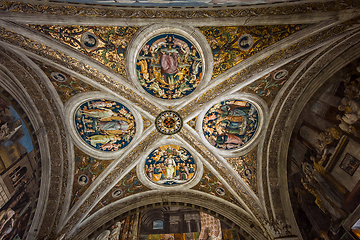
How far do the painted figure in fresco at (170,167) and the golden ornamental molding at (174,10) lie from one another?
6.12m

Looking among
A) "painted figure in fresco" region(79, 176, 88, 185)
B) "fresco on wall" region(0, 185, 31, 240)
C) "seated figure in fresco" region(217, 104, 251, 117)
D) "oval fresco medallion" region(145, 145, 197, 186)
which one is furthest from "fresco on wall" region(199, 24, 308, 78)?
"fresco on wall" region(0, 185, 31, 240)

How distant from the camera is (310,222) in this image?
6.20 meters

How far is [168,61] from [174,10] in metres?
1.67

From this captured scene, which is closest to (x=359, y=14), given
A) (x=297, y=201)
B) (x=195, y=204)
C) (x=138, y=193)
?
(x=297, y=201)

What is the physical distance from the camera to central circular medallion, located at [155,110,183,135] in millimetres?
7867

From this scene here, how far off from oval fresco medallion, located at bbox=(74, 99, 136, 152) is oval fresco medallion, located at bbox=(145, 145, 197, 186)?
63.8 inches

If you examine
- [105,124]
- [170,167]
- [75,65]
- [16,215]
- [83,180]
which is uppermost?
[75,65]

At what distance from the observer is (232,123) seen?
7.90 meters

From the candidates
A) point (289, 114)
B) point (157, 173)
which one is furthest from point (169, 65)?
point (157, 173)

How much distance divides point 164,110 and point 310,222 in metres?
6.65

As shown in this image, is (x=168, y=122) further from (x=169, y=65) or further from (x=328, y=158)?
(x=328, y=158)

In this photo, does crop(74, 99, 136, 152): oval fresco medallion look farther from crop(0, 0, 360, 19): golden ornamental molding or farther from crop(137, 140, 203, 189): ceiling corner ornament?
crop(0, 0, 360, 19): golden ornamental molding

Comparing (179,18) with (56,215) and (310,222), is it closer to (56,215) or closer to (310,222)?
(310,222)

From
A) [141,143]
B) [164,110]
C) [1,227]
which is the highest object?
[164,110]
